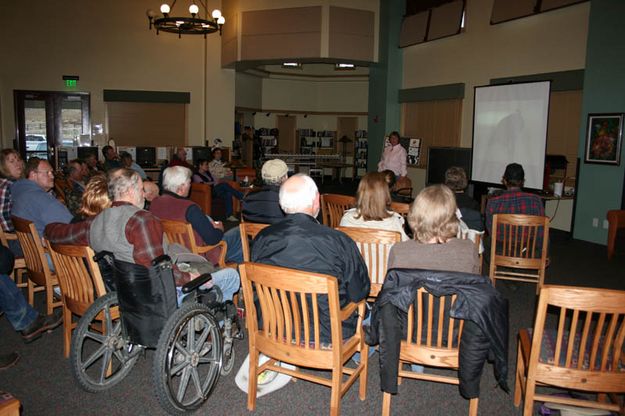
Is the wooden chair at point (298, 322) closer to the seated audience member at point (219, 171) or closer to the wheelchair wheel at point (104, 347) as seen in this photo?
the wheelchair wheel at point (104, 347)

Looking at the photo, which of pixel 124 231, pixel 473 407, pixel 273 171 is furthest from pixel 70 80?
pixel 473 407

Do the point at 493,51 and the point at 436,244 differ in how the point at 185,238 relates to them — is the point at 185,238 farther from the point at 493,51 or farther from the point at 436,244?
the point at 493,51

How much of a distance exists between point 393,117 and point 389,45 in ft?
5.23

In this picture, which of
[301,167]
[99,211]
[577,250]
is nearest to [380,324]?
[99,211]

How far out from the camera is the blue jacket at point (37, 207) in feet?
12.9

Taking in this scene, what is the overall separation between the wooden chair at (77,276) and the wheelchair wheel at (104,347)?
16cm

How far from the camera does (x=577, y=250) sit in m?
7.12

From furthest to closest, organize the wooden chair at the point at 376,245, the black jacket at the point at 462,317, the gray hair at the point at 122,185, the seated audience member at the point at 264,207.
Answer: the seated audience member at the point at 264,207 < the wooden chair at the point at 376,245 < the gray hair at the point at 122,185 < the black jacket at the point at 462,317

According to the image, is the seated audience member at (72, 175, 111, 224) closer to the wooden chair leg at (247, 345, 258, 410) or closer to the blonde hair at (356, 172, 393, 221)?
the wooden chair leg at (247, 345, 258, 410)

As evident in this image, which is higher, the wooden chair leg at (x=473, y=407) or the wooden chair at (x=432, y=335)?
the wooden chair at (x=432, y=335)

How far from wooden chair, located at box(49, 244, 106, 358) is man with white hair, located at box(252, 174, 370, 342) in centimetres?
103

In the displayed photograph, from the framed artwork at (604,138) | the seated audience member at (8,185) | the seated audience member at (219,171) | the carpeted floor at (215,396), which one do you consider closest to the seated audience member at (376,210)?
the carpeted floor at (215,396)

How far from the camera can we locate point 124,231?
2807 millimetres

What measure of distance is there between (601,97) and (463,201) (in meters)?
4.08
